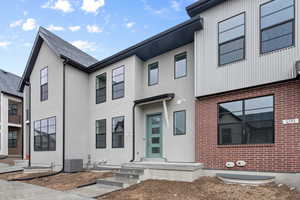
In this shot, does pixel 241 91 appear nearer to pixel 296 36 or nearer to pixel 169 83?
pixel 296 36

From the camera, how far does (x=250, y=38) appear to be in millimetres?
7168

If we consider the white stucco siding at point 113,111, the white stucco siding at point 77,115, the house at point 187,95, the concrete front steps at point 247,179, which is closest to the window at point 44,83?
the house at point 187,95

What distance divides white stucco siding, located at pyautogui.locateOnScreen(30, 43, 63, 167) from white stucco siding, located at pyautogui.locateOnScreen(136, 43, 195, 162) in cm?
483

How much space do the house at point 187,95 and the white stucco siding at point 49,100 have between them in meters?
0.07

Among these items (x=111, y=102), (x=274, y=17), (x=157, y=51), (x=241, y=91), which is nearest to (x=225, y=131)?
(x=241, y=91)

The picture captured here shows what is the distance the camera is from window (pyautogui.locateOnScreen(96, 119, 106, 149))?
40.2ft

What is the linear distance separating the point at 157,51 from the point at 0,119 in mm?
19075

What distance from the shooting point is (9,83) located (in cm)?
2373

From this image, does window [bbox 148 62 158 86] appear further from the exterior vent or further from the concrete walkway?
the concrete walkway

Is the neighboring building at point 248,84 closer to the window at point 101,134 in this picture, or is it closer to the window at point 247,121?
the window at point 247,121

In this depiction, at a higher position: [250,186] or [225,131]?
[225,131]

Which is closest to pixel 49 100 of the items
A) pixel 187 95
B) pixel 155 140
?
pixel 155 140

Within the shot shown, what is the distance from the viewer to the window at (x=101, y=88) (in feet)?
41.7

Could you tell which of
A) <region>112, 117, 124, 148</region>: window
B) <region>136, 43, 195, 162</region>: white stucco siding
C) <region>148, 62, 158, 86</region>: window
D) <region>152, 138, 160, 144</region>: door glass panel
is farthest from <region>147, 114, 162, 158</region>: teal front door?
<region>148, 62, 158, 86</region>: window
